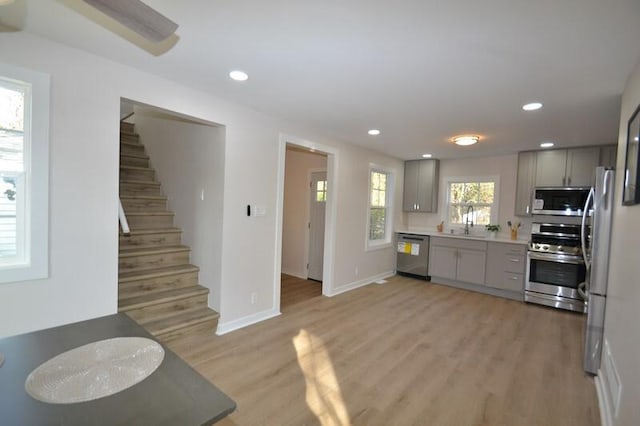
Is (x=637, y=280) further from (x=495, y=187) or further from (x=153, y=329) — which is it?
(x=495, y=187)

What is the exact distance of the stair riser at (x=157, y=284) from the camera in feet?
9.84

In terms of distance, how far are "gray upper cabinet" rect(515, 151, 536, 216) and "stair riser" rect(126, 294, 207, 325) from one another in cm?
482

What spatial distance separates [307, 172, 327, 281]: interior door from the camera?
528 cm

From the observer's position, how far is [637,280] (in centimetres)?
159

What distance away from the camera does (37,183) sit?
1959mm

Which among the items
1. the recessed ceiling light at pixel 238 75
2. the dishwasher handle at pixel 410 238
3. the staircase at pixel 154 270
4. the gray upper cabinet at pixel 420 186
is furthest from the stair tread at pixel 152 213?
the gray upper cabinet at pixel 420 186

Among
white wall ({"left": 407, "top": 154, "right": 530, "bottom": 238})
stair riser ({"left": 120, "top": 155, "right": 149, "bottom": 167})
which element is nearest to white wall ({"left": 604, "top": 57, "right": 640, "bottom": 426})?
white wall ({"left": 407, "top": 154, "right": 530, "bottom": 238})

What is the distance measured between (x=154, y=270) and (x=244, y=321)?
113 centimetres

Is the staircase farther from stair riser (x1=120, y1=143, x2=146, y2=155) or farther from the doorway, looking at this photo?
the doorway

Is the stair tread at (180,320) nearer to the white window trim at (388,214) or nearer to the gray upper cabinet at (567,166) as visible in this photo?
the white window trim at (388,214)

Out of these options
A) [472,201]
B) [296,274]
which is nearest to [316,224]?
[296,274]

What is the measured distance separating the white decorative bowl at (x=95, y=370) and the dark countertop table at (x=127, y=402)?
0.03 metres

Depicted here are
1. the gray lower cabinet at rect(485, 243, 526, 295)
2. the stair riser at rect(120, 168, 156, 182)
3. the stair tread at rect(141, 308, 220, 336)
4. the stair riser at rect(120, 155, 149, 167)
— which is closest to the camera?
the stair tread at rect(141, 308, 220, 336)

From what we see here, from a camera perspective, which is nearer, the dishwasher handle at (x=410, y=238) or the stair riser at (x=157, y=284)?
the stair riser at (x=157, y=284)
